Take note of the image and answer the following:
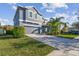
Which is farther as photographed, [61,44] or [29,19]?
[29,19]

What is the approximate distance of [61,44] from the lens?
16.3ft

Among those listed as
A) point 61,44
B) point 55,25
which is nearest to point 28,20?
point 55,25

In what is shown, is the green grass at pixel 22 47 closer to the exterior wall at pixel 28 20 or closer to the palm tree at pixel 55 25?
the exterior wall at pixel 28 20

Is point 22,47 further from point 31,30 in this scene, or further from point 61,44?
point 61,44

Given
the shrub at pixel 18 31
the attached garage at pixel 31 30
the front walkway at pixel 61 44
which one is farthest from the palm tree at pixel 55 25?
the shrub at pixel 18 31

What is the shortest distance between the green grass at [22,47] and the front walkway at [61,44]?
0.31 ft

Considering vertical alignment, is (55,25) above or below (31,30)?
above

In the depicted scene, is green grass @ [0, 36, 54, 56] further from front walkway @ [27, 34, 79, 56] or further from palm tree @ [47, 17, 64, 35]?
palm tree @ [47, 17, 64, 35]

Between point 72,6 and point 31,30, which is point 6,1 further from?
point 72,6

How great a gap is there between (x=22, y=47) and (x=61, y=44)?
78cm

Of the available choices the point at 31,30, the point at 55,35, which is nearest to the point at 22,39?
the point at 31,30

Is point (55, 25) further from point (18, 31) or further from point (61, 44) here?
point (18, 31)

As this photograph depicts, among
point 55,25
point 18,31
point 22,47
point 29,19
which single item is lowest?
point 22,47

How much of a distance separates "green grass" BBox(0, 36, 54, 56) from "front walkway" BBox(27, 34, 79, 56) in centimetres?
10
